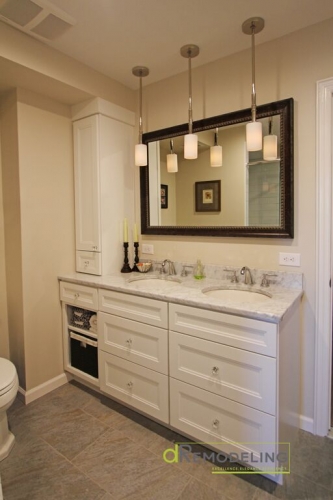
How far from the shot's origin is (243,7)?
1.62 m

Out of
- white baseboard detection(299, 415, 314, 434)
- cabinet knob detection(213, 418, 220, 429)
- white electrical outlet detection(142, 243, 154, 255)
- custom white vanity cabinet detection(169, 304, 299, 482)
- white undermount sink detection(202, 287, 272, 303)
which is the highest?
white electrical outlet detection(142, 243, 154, 255)

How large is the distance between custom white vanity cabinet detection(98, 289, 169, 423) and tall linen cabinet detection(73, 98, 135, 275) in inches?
18.3

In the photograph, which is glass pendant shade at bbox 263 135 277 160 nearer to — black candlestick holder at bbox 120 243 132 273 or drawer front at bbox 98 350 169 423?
black candlestick holder at bbox 120 243 132 273

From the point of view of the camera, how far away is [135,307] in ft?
6.18

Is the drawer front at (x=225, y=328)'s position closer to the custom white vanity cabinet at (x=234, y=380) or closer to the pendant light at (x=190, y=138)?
the custom white vanity cabinet at (x=234, y=380)

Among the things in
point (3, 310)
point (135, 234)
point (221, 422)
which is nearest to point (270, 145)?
point (135, 234)

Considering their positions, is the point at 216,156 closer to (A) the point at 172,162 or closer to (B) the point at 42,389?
(A) the point at 172,162

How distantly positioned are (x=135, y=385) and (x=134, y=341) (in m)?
0.30

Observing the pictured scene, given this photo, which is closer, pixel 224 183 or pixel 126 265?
pixel 224 183

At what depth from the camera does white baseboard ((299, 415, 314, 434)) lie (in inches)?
72.0

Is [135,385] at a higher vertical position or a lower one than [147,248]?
lower

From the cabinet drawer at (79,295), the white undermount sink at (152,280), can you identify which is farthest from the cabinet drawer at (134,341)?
the white undermount sink at (152,280)

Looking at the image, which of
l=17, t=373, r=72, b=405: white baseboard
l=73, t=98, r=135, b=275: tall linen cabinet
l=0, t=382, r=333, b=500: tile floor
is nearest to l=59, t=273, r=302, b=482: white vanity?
l=0, t=382, r=333, b=500: tile floor

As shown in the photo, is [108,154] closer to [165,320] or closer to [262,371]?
[165,320]
